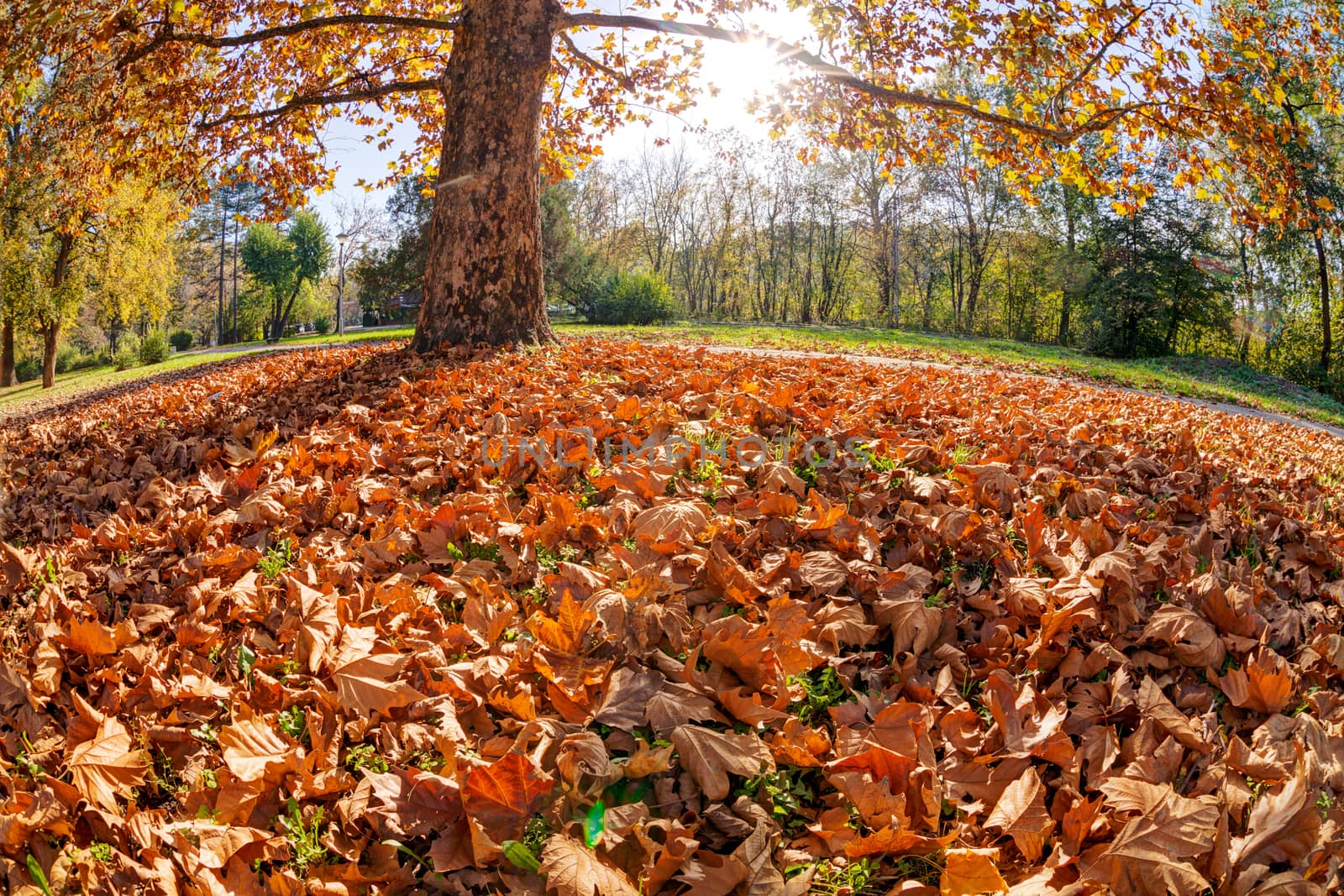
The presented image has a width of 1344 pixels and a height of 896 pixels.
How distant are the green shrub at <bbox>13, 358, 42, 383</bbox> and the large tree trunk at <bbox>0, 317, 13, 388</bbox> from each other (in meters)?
17.3

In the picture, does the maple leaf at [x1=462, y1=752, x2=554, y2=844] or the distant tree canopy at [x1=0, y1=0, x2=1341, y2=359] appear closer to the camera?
the maple leaf at [x1=462, y1=752, x2=554, y2=844]

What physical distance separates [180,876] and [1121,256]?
25.1m

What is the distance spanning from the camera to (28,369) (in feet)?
129

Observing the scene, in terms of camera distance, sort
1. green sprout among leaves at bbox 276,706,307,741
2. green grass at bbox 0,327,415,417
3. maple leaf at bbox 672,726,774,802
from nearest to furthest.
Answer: maple leaf at bbox 672,726,774,802
green sprout among leaves at bbox 276,706,307,741
green grass at bbox 0,327,415,417

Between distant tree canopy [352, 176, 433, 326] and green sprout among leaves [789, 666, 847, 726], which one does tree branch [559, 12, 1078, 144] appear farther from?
distant tree canopy [352, 176, 433, 326]

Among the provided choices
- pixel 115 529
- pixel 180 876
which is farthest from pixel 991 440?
pixel 115 529

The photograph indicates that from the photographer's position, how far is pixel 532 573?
2.40 meters

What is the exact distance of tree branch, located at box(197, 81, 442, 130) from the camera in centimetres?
721

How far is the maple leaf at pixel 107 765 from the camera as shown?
1511 mm

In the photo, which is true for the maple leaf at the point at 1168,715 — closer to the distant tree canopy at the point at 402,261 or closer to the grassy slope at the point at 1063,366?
the grassy slope at the point at 1063,366

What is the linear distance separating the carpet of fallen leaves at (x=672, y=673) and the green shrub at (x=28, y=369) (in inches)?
1908

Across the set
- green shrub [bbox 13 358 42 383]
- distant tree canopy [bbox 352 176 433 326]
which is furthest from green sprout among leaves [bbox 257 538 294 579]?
green shrub [bbox 13 358 42 383]

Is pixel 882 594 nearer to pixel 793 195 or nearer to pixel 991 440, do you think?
pixel 991 440

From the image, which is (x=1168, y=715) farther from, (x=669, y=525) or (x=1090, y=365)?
(x=1090, y=365)
